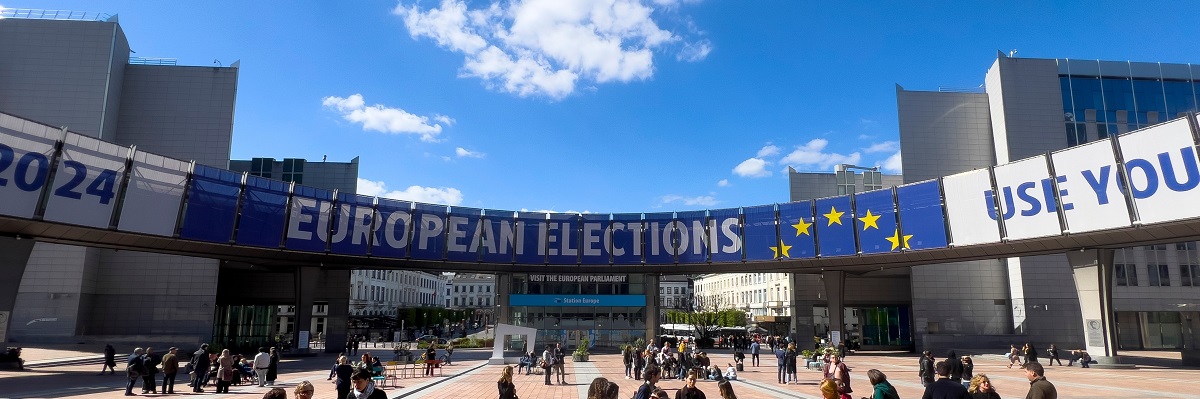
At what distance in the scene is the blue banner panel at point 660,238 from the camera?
161ft

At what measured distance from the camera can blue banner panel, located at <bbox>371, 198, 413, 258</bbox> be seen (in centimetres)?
4456

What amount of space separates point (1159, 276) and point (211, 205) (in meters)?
66.2

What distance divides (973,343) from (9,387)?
54347 mm

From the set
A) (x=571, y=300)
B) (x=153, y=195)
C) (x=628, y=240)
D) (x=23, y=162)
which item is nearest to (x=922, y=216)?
(x=628, y=240)

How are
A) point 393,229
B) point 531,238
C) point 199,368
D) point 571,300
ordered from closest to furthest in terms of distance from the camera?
point 199,368, point 393,229, point 531,238, point 571,300

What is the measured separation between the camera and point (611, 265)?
1961 inches

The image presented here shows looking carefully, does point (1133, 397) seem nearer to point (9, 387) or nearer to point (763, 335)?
point (9, 387)

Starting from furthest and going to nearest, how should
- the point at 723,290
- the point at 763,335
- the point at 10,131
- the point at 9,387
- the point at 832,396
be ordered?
the point at 723,290
the point at 763,335
the point at 10,131
the point at 9,387
the point at 832,396

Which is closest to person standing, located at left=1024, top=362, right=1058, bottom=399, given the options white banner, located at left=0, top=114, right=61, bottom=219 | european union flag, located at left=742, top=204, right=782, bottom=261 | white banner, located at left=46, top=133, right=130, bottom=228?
white banner, located at left=0, top=114, right=61, bottom=219

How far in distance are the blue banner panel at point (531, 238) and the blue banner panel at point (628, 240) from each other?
5270 mm

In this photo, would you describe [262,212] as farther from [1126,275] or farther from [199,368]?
[1126,275]

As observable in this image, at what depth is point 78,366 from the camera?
32469 millimetres

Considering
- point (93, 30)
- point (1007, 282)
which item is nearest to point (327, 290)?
point (93, 30)

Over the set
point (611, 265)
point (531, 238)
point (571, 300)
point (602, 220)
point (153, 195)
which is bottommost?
point (571, 300)
